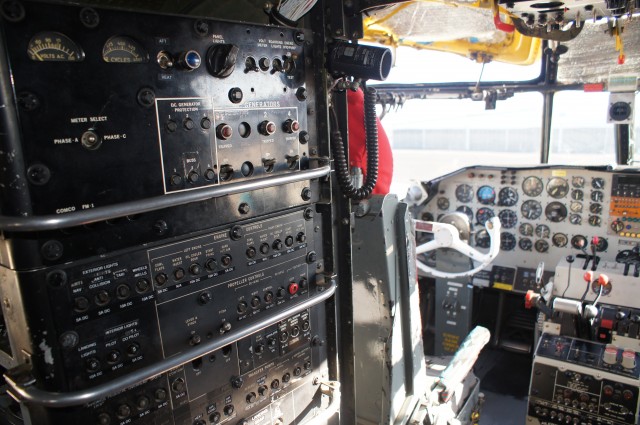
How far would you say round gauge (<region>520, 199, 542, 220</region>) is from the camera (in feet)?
16.2

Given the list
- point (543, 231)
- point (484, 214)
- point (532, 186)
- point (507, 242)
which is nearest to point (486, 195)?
point (484, 214)

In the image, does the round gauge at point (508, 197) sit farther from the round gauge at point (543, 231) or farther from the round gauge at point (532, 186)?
the round gauge at point (543, 231)

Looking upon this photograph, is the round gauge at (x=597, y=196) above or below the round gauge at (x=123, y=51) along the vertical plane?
below

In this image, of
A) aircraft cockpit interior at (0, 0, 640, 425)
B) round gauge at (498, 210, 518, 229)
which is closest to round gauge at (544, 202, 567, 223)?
round gauge at (498, 210, 518, 229)

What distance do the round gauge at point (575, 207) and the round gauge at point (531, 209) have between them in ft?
0.99

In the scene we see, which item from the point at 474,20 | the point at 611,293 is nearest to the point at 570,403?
the point at 611,293

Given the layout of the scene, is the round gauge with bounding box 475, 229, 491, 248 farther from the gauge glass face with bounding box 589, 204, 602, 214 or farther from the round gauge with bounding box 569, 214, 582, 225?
the gauge glass face with bounding box 589, 204, 602, 214

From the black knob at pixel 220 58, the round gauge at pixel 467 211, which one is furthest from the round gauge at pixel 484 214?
the black knob at pixel 220 58

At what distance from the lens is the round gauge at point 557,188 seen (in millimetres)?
4738

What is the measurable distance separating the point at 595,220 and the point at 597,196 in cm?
24

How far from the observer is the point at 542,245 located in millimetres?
4930

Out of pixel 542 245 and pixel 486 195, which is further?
pixel 486 195

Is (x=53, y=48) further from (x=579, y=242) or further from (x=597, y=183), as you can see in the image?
(x=579, y=242)

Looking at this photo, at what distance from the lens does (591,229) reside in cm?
462
